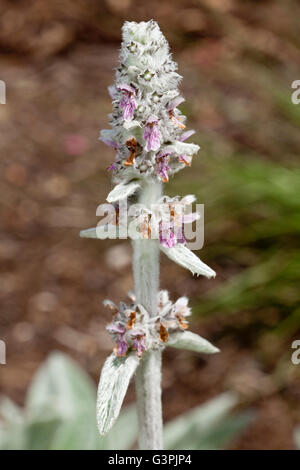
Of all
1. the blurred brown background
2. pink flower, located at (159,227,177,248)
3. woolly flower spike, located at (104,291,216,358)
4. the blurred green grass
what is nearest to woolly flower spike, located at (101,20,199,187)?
pink flower, located at (159,227,177,248)

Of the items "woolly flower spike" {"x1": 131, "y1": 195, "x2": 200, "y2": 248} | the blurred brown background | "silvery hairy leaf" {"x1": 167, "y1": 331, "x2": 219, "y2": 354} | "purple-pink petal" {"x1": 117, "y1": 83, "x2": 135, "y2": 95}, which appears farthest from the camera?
the blurred brown background

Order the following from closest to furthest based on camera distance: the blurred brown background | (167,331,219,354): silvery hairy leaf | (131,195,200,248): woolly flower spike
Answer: (131,195,200,248): woolly flower spike < (167,331,219,354): silvery hairy leaf < the blurred brown background

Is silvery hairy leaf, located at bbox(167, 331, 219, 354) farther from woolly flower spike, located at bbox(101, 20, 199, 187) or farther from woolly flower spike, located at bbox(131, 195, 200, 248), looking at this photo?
woolly flower spike, located at bbox(101, 20, 199, 187)

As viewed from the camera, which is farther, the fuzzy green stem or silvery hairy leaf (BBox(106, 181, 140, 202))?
the fuzzy green stem

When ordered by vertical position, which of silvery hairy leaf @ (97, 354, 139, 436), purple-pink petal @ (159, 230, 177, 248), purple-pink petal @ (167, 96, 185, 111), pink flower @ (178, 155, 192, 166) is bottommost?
silvery hairy leaf @ (97, 354, 139, 436)

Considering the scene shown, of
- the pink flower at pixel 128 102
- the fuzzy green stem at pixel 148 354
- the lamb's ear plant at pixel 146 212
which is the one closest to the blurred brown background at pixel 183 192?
the fuzzy green stem at pixel 148 354
